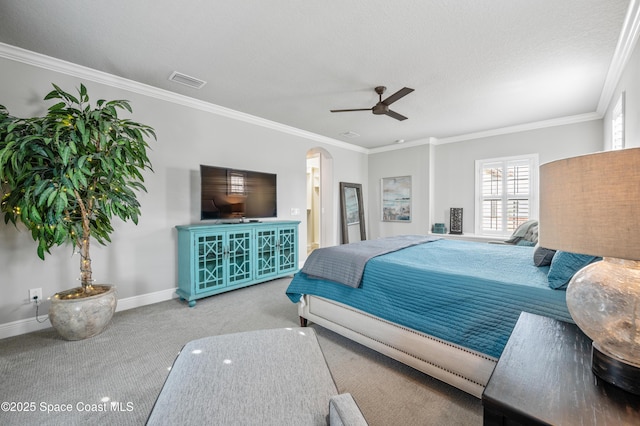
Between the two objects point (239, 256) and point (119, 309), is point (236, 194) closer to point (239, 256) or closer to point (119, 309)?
point (239, 256)

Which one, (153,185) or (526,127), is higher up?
(526,127)

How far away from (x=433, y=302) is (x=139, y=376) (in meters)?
2.05

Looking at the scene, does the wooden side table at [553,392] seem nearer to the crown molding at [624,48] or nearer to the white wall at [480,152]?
the crown molding at [624,48]

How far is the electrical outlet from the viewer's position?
252 centimetres

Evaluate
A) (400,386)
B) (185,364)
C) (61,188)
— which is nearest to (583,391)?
(400,386)

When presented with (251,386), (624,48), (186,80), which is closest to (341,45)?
(186,80)

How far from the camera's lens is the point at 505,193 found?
4.75 meters

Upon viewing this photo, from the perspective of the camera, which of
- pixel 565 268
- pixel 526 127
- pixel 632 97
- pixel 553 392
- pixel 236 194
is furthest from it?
pixel 526 127

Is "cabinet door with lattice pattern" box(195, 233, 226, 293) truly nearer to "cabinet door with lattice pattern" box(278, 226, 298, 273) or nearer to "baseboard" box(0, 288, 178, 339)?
"baseboard" box(0, 288, 178, 339)

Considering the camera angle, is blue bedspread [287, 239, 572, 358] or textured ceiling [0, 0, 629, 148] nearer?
blue bedspread [287, 239, 572, 358]

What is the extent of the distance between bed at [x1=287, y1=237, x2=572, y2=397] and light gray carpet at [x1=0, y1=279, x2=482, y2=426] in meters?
0.15

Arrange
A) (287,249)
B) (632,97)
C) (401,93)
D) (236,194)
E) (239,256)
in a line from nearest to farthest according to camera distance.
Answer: (632,97) → (401,93) → (239,256) → (236,194) → (287,249)

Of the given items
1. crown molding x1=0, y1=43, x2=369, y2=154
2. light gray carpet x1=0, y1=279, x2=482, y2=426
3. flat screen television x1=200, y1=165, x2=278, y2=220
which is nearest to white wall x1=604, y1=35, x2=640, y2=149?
light gray carpet x1=0, y1=279, x2=482, y2=426

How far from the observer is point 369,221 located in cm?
638
